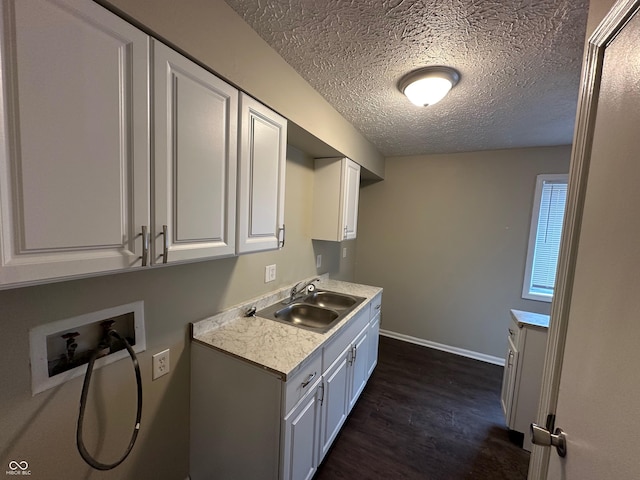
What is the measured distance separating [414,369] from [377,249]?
5.02ft

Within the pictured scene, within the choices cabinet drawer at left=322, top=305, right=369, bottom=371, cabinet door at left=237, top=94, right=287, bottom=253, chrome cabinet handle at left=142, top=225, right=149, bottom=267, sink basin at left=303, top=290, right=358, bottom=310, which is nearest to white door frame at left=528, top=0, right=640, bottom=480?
cabinet drawer at left=322, top=305, right=369, bottom=371

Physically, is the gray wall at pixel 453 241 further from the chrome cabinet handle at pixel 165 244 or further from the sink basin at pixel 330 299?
the chrome cabinet handle at pixel 165 244

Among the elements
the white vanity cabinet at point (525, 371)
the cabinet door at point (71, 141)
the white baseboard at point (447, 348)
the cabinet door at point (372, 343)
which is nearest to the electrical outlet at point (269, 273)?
the cabinet door at point (372, 343)

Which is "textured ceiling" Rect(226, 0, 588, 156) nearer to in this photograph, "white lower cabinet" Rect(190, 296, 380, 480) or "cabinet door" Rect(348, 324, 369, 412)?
"white lower cabinet" Rect(190, 296, 380, 480)

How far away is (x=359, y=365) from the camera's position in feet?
6.72

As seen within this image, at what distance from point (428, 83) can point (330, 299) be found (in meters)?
1.82

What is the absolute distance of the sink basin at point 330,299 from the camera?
2.22 meters

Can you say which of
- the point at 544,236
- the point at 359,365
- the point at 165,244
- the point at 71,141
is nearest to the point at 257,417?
the point at 165,244

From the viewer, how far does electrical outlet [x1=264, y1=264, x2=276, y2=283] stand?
75.8 inches

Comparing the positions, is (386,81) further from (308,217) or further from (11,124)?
(11,124)

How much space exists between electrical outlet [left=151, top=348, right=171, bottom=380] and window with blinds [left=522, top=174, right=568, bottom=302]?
3399 mm

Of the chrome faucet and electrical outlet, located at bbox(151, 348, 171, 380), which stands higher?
the chrome faucet

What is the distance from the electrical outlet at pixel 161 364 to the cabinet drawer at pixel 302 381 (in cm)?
64

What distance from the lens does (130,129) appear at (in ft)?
2.51
